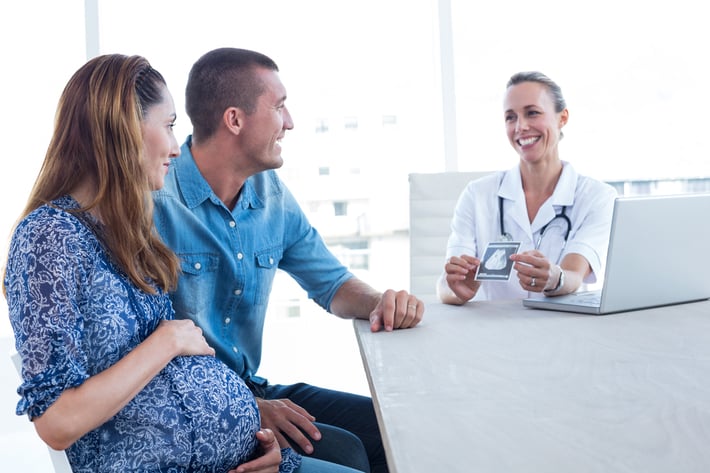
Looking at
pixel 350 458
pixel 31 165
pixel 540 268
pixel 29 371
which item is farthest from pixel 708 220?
pixel 31 165

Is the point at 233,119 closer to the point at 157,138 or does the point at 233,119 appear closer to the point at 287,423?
the point at 157,138

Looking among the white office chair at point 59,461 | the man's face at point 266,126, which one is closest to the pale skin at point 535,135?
the man's face at point 266,126

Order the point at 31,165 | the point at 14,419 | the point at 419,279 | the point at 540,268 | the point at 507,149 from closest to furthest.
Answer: the point at 540,268 → the point at 419,279 → the point at 14,419 → the point at 31,165 → the point at 507,149

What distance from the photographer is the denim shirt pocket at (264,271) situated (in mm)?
1736

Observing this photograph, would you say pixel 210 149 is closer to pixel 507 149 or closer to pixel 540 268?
pixel 540 268

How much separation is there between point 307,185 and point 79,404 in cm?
309

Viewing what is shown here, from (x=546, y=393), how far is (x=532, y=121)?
1486mm

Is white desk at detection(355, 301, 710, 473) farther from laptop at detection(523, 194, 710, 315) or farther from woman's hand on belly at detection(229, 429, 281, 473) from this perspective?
woman's hand on belly at detection(229, 429, 281, 473)

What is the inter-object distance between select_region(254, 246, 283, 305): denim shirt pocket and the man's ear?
0.33 m

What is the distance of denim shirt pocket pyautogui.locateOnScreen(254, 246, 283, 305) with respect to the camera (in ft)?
5.70

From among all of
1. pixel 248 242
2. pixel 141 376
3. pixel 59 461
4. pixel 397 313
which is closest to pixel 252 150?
pixel 248 242

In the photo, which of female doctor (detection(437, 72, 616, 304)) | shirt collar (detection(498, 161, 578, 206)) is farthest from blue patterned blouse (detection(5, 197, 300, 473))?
shirt collar (detection(498, 161, 578, 206))

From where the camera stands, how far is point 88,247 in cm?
112

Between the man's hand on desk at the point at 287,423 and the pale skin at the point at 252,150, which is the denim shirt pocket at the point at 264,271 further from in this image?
the man's hand on desk at the point at 287,423
